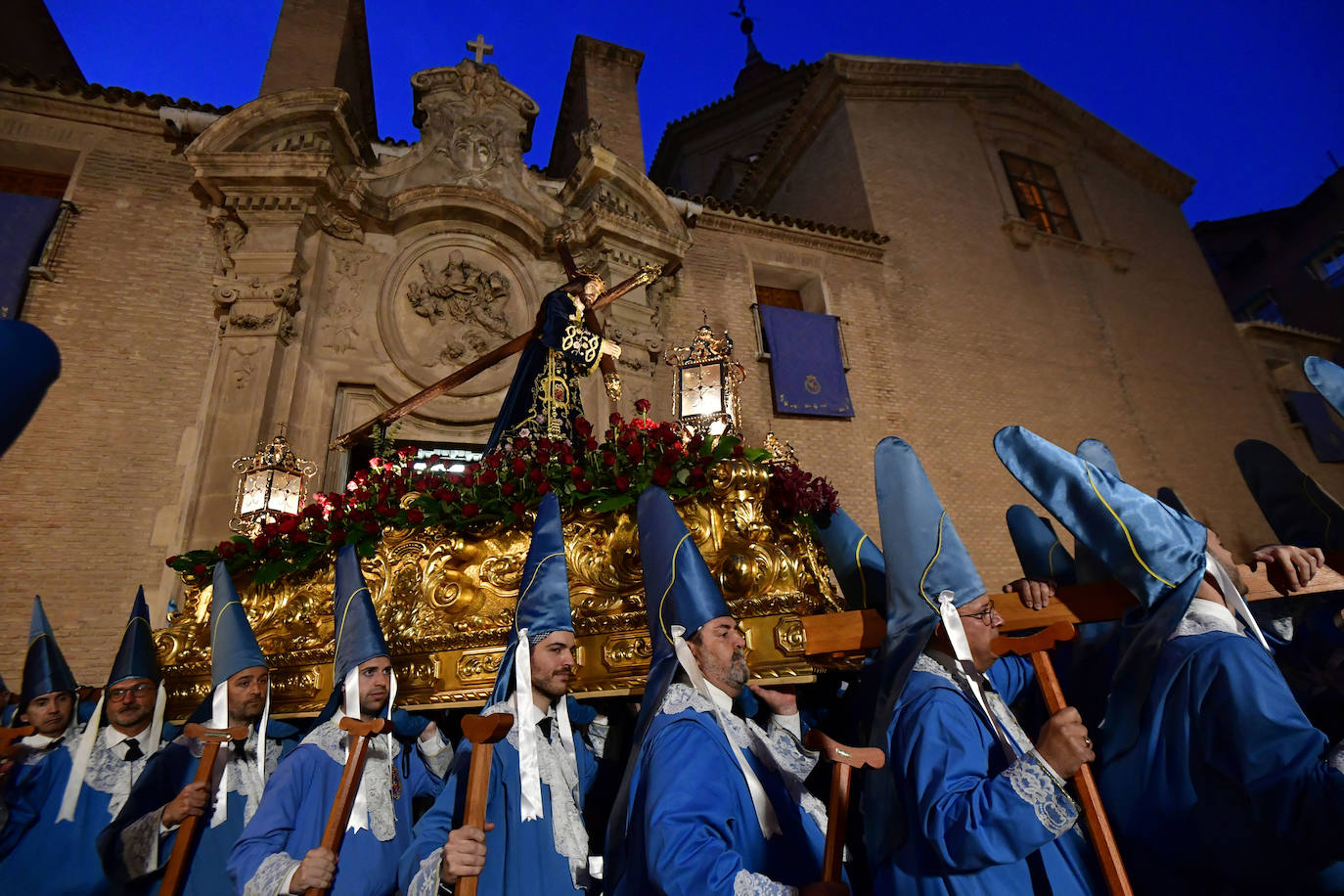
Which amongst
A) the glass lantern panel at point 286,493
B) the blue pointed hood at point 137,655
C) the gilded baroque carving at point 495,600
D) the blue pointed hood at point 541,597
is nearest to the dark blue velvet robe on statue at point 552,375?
the gilded baroque carving at point 495,600

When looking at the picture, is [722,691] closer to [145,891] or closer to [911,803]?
[911,803]

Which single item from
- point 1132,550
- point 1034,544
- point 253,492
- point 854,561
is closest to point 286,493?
point 253,492

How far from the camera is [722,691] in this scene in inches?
97.6

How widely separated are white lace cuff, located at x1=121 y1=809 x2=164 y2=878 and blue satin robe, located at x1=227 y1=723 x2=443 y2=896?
0.80m

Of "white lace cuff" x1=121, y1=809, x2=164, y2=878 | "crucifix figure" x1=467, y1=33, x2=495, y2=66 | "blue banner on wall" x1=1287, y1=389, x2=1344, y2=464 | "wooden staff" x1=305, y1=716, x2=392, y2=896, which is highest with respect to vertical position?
"crucifix figure" x1=467, y1=33, x2=495, y2=66

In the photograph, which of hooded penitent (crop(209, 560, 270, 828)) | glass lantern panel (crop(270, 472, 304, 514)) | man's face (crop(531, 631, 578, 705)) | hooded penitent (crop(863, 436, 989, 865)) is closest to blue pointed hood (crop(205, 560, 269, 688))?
hooded penitent (crop(209, 560, 270, 828))

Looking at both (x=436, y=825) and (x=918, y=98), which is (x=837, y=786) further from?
(x=918, y=98)

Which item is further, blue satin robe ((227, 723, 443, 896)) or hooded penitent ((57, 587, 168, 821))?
hooded penitent ((57, 587, 168, 821))

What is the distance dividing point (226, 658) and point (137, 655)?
862 mm

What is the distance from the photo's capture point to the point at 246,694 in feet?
11.1

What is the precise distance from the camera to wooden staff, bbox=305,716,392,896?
2410mm

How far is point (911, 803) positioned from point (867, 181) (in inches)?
502

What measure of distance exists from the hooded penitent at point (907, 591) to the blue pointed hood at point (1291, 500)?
1.94 m

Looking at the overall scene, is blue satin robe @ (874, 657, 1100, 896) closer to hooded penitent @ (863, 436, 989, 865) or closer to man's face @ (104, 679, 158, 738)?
hooded penitent @ (863, 436, 989, 865)
